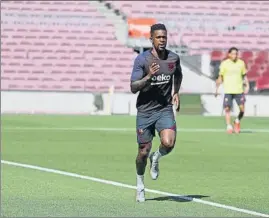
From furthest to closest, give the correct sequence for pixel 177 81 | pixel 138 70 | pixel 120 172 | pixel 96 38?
pixel 96 38 < pixel 120 172 < pixel 177 81 < pixel 138 70

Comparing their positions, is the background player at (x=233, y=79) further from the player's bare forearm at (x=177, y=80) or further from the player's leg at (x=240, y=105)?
the player's bare forearm at (x=177, y=80)

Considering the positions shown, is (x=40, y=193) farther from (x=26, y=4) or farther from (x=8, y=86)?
(x=26, y=4)

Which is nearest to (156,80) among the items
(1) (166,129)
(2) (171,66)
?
(2) (171,66)

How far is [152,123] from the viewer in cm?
1001

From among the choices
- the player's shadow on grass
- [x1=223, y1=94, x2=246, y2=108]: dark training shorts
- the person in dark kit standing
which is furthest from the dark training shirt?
[x1=223, y1=94, x2=246, y2=108]: dark training shorts

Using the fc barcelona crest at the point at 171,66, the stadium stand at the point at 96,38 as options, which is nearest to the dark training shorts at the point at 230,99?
the fc barcelona crest at the point at 171,66

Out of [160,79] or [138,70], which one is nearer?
[138,70]

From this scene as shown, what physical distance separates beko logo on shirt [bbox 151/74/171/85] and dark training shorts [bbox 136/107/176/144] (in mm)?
333

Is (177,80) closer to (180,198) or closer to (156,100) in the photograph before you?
(156,100)

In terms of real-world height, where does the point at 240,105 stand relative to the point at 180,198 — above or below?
below

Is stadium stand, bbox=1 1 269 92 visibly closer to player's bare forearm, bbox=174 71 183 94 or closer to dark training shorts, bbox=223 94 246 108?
Result: dark training shorts, bbox=223 94 246 108

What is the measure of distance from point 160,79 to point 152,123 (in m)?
0.49

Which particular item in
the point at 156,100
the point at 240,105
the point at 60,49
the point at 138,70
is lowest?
the point at 60,49

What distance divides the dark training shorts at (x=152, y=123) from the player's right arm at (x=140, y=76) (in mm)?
469
